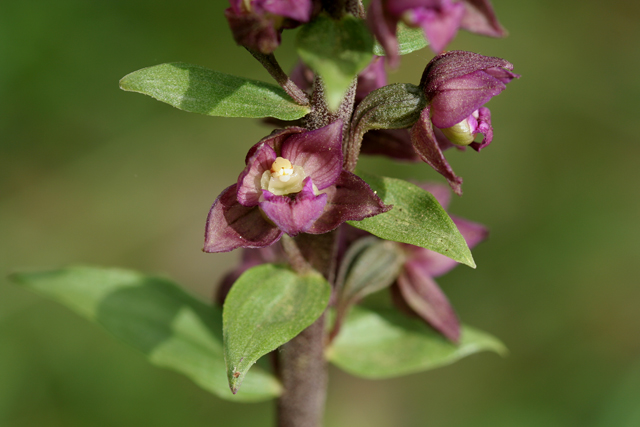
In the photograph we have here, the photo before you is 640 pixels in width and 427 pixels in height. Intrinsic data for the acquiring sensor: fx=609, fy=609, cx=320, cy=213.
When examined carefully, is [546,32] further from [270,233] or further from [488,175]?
[270,233]

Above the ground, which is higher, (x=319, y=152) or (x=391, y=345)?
(x=319, y=152)

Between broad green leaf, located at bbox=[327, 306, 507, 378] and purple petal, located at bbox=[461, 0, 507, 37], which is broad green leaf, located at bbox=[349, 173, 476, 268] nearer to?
purple petal, located at bbox=[461, 0, 507, 37]

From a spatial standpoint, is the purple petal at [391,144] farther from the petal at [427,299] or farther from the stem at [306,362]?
the petal at [427,299]

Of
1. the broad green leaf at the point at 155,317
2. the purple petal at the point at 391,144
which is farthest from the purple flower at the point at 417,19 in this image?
the broad green leaf at the point at 155,317

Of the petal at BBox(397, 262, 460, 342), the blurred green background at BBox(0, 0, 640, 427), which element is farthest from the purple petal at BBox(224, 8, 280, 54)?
the blurred green background at BBox(0, 0, 640, 427)

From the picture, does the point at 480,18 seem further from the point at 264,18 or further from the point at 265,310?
the point at 265,310

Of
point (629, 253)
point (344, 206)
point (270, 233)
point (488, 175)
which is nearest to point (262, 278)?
point (270, 233)

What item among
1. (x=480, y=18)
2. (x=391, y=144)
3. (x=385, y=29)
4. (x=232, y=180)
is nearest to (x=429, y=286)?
(x=391, y=144)
